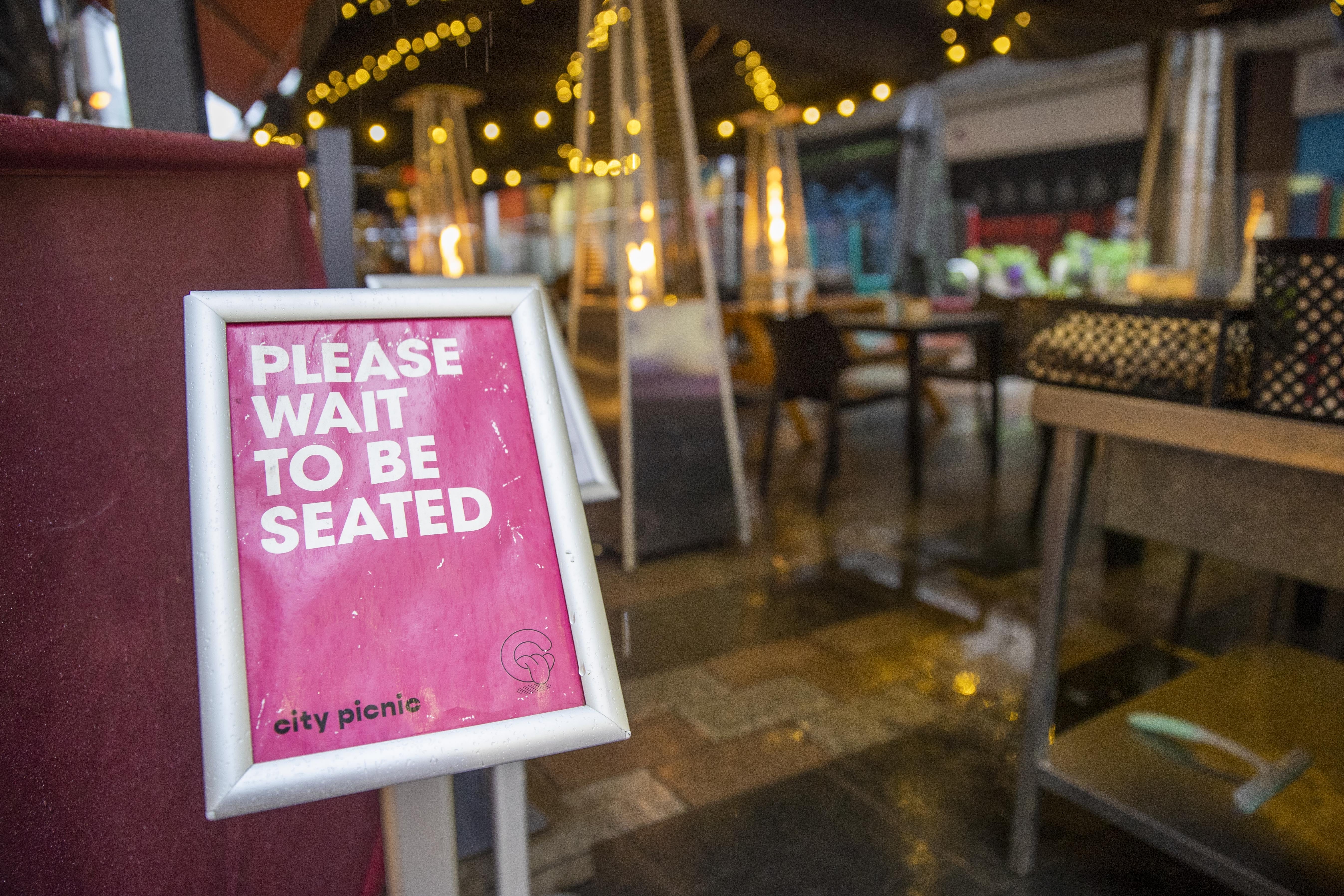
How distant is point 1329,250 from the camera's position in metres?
1.04

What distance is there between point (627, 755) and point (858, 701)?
63 centimetres

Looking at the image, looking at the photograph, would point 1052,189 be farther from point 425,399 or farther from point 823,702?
point 425,399

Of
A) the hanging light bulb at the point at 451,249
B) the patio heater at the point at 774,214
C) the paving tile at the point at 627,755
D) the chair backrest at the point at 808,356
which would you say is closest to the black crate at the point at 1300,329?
the paving tile at the point at 627,755

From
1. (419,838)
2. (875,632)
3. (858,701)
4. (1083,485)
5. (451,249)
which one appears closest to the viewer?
(419,838)

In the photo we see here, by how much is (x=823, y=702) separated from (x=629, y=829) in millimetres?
692

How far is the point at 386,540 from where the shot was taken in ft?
2.39

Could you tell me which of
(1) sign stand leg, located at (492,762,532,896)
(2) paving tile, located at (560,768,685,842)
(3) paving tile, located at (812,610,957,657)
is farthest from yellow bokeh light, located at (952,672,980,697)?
(1) sign stand leg, located at (492,762,532,896)

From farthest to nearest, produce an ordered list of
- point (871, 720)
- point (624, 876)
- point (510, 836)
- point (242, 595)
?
point (871, 720)
point (624, 876)
point (510, 836)
point (242, 595)

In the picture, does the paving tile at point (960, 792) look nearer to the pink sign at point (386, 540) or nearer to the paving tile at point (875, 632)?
the paving tile at point (875, 632)

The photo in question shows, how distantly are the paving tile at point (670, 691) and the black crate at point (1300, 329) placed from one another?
1468 mm

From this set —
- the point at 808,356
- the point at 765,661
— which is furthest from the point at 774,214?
the point at 765,661

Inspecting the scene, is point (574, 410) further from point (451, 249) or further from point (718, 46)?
point (451, 249)

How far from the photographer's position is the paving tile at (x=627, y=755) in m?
1.88

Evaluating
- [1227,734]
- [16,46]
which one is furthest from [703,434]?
[16,46]
